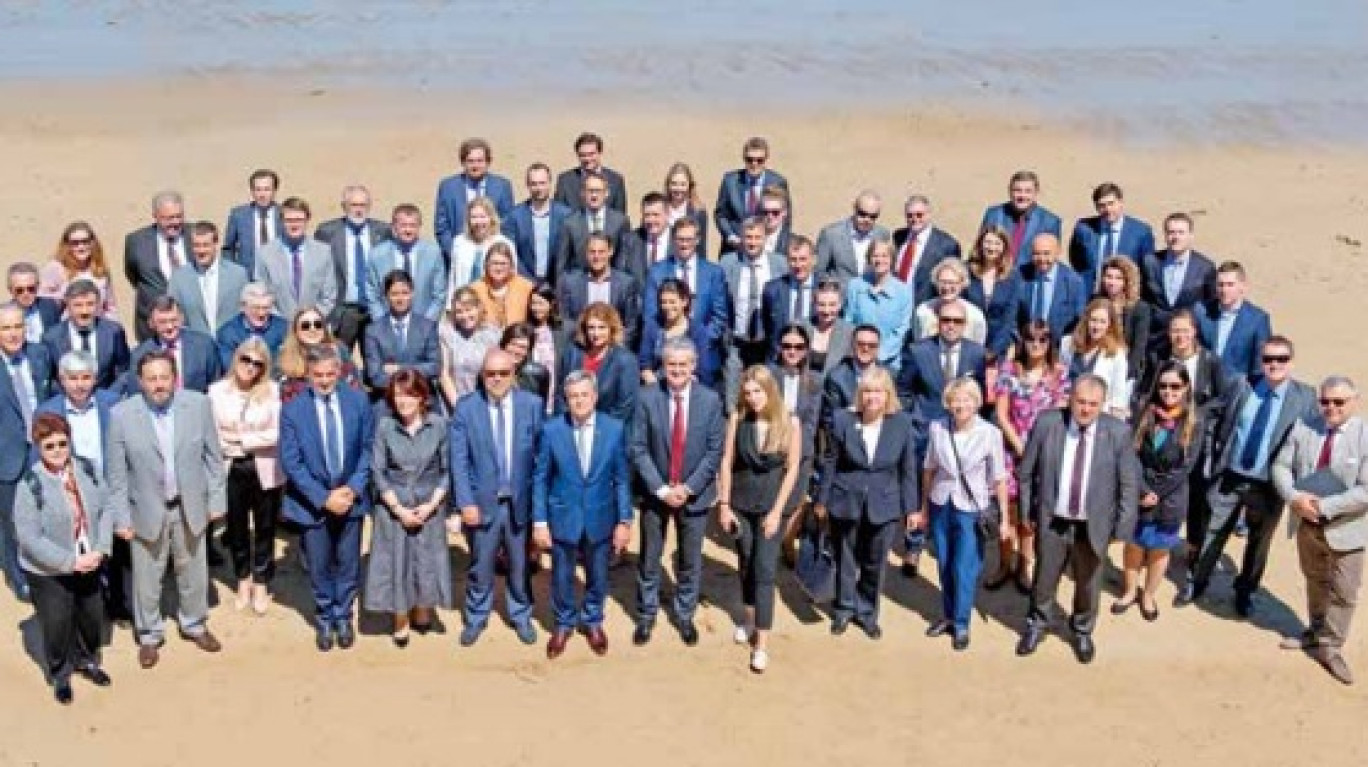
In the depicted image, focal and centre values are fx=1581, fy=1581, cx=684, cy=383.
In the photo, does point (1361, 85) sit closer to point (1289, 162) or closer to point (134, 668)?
point (1289, 162)

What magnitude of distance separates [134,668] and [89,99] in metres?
17.6

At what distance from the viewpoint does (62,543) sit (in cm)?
850

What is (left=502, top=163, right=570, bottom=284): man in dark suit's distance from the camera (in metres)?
11.9

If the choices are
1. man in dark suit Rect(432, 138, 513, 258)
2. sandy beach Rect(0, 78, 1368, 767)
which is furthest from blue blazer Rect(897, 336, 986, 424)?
man in dark suit Rect(432, 138, 513, 258)

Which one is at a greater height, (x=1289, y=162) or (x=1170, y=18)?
(x=1170, y=18)

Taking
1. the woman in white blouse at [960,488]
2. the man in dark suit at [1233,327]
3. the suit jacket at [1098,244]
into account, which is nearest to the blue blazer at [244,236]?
the woman in white blouse at [960,488]

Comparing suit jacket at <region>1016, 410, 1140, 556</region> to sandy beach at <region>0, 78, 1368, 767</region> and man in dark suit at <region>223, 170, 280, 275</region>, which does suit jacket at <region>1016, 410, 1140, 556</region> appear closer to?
sandy beach at <region>0, 78, 1368, 767</region>

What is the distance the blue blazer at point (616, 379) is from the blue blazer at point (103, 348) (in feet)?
9.04

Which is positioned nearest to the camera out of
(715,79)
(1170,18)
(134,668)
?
(134,668)

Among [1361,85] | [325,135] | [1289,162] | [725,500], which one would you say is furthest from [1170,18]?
[725,500]

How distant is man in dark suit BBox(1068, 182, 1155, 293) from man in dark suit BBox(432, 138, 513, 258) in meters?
4.37

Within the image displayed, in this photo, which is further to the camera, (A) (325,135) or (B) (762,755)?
(A) (325,135)

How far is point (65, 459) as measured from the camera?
8438 mm

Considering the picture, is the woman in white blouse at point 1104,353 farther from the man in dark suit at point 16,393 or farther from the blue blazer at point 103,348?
the man in dark suit at point 16,393
